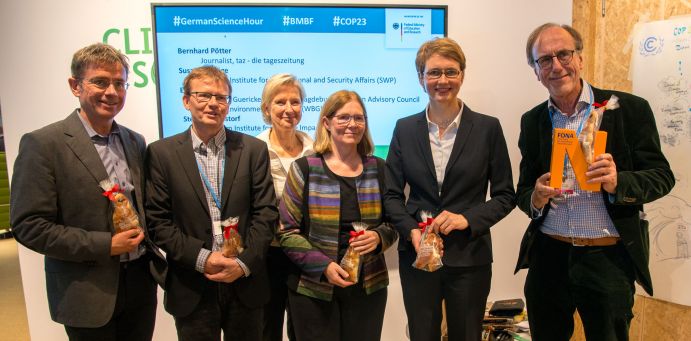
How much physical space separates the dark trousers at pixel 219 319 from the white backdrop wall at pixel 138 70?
1.46 m

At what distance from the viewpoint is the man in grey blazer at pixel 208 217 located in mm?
1969

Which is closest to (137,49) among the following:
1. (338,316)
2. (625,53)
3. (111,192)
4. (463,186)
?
(111,192)

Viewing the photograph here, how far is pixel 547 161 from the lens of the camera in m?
2.10

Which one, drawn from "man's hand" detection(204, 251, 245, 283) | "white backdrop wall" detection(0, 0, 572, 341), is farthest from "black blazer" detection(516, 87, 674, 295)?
"man's hand" detection(204, 251, 245, 283)

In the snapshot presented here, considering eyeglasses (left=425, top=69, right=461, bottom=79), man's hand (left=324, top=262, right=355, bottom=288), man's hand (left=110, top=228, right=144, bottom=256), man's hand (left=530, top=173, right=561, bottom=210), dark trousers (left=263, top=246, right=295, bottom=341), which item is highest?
eyeglasses (left=425, top=69, right=461, bottom=79)

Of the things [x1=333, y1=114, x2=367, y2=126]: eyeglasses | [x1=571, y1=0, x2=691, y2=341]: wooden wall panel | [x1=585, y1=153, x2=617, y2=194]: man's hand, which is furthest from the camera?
[x1=571, y1=0, x2=691, y2=341]: wooden wall panel

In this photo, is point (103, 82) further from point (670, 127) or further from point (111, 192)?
point (670, 127)

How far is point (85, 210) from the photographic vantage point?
1.87 meters

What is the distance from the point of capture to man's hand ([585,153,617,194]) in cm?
178

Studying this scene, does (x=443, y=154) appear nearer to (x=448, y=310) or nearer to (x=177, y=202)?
(x=448, y=310)

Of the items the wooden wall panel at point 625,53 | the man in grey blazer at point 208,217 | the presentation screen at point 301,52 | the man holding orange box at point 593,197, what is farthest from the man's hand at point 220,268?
the wooden wall panel at point 625,53

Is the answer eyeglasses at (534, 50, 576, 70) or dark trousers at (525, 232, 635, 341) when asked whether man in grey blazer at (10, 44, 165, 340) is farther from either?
eyeglasses at (534, 50, 576, 70)

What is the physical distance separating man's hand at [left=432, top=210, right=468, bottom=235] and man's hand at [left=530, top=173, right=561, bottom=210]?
0.36 m

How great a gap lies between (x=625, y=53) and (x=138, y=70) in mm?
3395
